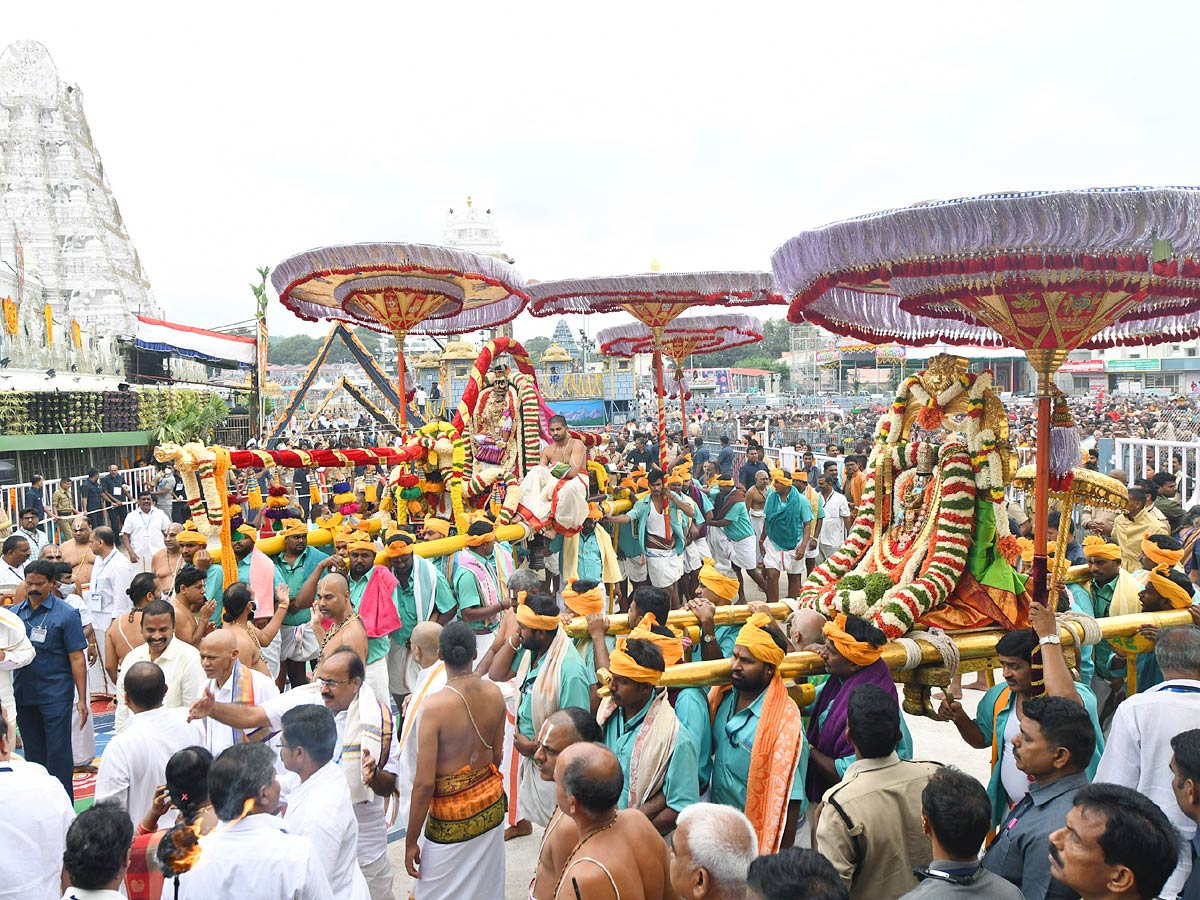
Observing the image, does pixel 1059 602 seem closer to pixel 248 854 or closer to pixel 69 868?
pixel 248 854

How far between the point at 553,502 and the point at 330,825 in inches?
191

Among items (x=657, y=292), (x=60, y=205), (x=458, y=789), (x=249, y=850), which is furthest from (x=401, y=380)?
(x=60, y=205)

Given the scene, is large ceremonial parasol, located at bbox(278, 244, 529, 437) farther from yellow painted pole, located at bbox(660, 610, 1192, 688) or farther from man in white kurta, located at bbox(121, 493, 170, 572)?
yellow painted pole, located at bbox(660, 610, 1192, 688)

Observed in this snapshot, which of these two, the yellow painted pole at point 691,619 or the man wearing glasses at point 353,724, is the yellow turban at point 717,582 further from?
the man wearing glasses at point 353,724

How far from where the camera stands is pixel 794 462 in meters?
14.1

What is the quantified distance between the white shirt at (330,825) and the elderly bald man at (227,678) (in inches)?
36.8

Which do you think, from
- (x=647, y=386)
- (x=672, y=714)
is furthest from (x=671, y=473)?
(x=647, y=386)

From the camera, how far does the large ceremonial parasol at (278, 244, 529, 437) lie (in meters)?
8.99

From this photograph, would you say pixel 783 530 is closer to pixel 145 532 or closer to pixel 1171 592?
pixel 1171 592

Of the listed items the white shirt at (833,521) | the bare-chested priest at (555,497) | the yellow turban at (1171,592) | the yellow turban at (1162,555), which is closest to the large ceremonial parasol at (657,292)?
the white shirt at (833,521)

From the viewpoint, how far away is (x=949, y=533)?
4684 millimetres

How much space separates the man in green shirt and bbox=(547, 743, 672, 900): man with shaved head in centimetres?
338

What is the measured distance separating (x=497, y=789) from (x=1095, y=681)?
3490 mm

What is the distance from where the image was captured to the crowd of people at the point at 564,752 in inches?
99.1
